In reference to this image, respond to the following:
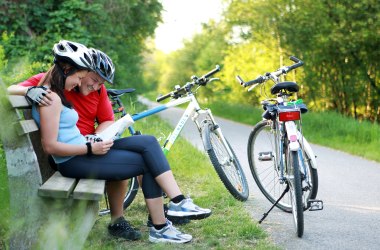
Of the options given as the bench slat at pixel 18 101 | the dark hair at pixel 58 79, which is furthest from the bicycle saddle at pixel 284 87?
the bench slat at pixel 18 101

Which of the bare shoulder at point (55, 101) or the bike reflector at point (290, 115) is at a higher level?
the bare shoulder at point (55, 101)

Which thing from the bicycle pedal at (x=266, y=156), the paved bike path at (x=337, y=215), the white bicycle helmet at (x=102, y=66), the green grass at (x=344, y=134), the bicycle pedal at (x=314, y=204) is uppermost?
the white bicycle helmet at (x=102, y=66)

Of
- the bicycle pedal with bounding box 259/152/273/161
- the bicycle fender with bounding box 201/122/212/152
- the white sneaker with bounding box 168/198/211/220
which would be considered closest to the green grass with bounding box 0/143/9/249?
the white sneaker with bounding box 168/198/211/220

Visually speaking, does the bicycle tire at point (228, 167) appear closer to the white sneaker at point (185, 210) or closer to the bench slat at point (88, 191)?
the white sneaker at point (185, 210)

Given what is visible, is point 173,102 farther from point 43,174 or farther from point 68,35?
point 68,35

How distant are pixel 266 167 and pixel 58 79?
259 centimetres

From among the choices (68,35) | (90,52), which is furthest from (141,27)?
(90,52)

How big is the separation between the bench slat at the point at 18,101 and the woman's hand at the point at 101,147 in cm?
54

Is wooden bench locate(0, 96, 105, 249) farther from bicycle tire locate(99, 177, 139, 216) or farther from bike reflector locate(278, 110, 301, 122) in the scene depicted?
bicycle tire locate(99, 177, 139, 216)

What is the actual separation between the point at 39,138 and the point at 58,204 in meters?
0.73

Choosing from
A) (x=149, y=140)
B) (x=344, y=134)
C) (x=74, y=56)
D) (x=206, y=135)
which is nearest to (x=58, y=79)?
(x=74, y=56)

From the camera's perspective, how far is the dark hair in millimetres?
4363

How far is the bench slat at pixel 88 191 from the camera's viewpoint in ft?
12.5

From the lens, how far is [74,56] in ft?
14.2
